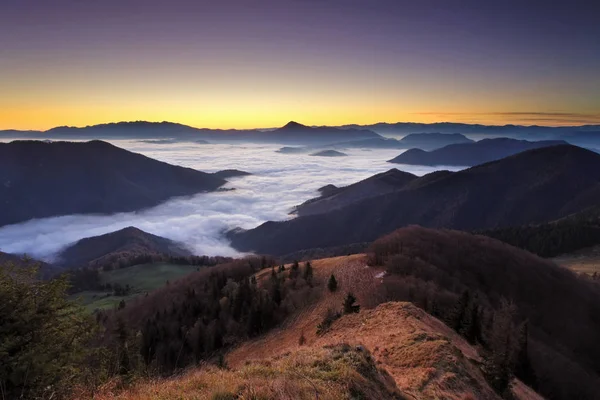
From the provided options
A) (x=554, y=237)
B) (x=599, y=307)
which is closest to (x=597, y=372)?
(x=599, y=307)

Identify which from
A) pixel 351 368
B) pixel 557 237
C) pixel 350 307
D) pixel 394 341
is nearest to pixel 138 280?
pixel 350 307

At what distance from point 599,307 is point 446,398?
274 ft

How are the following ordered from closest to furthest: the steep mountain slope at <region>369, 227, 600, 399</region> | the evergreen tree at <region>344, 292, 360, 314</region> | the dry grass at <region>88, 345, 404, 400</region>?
the dry grass at <region>88, 345, 404, 400</region> < the evergreen tree at <region>344, 292, 360, 314</region> < the steep mountain slope at <region>369, 227, 600, 399</region>

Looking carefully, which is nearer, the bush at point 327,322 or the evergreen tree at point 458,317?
the evergreen tree at point 458,317

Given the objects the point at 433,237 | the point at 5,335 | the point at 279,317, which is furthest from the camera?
the point at 433,237

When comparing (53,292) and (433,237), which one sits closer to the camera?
(53,292)

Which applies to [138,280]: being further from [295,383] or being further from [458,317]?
[295,383]

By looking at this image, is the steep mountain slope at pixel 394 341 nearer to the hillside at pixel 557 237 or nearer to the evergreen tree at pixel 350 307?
the evergreen tree at pixel 350 307

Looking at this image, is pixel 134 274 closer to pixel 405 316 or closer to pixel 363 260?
pixel 363 260

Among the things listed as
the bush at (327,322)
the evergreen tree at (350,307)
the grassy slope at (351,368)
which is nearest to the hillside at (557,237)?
the grassy slope at (351,368)

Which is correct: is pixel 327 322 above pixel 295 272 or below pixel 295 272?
above

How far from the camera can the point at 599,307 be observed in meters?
75.5

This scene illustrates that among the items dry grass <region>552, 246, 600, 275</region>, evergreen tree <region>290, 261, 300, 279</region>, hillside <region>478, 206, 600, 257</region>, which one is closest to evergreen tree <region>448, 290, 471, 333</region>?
evergreen tree <region>290, 261, 300, 279</region>

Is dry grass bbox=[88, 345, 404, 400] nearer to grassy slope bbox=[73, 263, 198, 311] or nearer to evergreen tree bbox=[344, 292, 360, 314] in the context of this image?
evergreen tree bbox=[344, 292, 360, 314]
